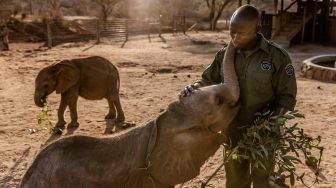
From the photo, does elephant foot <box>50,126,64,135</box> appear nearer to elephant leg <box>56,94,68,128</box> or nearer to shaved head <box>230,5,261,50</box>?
elephant leg <box>56,94,68,128</box>

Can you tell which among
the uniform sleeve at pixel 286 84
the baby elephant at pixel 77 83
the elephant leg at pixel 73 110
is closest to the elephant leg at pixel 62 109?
the baby elephant at pixel 77 83

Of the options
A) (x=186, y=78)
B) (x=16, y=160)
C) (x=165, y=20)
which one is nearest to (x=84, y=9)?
(x=165, y=20)

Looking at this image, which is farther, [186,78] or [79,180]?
[186,78]

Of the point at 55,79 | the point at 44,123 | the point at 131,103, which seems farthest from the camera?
the point at 131,103

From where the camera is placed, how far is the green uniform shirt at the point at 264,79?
9.12 feet

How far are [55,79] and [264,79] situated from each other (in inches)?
171

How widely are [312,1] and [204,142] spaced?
20449mm

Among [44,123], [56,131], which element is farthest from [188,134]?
[44,123]

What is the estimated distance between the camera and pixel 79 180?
218 centimetres

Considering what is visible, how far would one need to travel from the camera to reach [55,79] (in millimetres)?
6367

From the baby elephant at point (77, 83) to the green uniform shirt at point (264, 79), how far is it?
163 inches

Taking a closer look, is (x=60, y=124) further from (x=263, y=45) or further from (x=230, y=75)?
(x=230, y=75)

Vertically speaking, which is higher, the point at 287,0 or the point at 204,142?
the point at 287,0

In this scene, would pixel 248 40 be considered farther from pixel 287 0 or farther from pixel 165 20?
pixel 287 0
